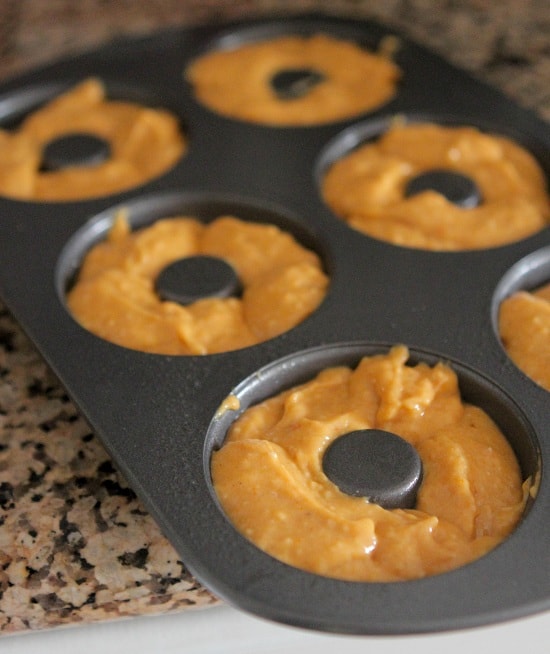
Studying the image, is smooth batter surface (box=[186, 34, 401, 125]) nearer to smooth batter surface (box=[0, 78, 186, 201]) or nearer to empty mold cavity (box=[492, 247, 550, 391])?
smooth batter surface (box=[0, 78, 186, 201])

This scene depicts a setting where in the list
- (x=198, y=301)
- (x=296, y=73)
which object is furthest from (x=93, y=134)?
(x=198, y=301)

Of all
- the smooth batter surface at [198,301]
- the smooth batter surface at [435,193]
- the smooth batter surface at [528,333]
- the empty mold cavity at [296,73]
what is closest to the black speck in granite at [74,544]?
the smooth batter surface at [198,301]

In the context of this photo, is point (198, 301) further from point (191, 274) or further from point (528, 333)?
point (528, 333)

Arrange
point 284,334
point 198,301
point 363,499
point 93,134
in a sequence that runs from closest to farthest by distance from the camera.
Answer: point 363,499, point 284,334, point 198,301, point 93,134

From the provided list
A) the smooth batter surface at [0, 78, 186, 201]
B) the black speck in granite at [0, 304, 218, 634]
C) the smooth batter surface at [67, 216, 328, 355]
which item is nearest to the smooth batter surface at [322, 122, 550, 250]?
the smooth batter surface at [67, 216, 328, 355]

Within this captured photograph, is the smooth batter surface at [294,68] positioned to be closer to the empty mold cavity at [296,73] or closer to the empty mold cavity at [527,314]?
the empty mold cavity at [296,73]

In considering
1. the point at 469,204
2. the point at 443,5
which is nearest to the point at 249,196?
the point at 469,204

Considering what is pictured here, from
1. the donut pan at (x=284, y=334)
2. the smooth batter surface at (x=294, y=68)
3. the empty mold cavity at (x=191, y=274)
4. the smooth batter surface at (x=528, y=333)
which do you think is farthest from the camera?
the smooth batter surface at (x=294, y=68)
